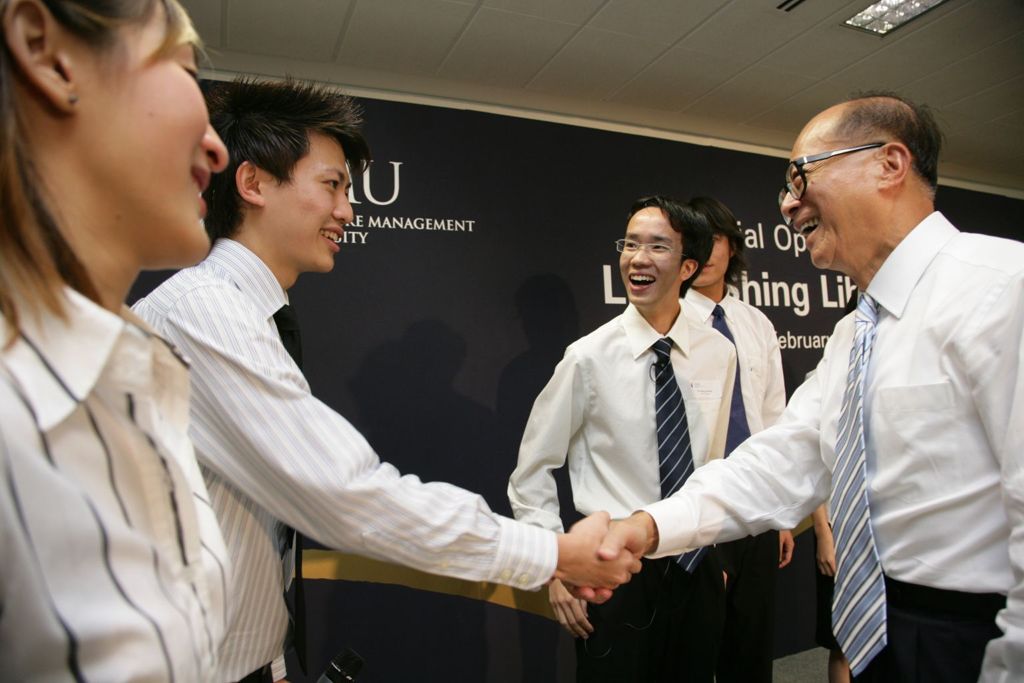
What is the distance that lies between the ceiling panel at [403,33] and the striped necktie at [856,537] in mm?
2329

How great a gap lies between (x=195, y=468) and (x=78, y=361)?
0.93ft

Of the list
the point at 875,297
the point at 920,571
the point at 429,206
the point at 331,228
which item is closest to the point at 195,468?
the point at 331,228

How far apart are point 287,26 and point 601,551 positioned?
8.95ft

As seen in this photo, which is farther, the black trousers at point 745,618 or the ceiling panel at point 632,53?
the ceiling panel at point 632,53

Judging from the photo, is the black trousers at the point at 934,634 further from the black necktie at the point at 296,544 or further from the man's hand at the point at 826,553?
the man's hand at the point at 826,553

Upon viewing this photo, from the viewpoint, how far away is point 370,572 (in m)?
2.96

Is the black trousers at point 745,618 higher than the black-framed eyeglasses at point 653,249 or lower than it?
lower

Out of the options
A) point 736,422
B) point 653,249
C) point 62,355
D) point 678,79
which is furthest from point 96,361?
point 678,79

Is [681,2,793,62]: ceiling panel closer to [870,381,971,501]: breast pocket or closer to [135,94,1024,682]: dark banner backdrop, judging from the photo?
[135,94,1024,682]: dark banner backdrop

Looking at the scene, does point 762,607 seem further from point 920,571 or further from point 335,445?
point 335,445

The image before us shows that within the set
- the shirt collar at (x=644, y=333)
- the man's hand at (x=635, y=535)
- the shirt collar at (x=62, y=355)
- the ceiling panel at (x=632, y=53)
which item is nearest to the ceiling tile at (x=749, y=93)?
the ceiling panel at (x=632, y=53)

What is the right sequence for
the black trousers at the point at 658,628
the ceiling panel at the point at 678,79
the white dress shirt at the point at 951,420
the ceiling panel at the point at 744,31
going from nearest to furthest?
1. the white dress shirt at the point at 951,420
2. the black trousers at the point at 658,628
3. the ceiling panel at the point at 744,31
4. the ceiling panel at the point at 678,79

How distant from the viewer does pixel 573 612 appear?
2.06 m

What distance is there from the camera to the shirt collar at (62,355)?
55 centimetres
